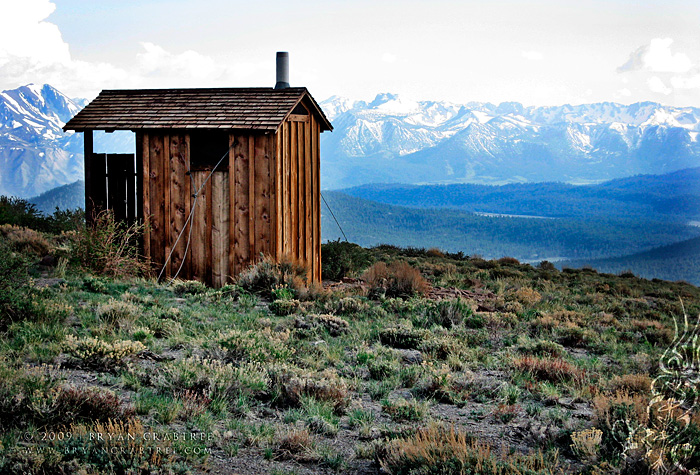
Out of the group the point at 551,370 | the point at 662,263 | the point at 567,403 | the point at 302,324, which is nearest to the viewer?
the point at 567,403

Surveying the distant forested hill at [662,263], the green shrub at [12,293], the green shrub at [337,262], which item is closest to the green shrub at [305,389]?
the green shrub at [12,293]

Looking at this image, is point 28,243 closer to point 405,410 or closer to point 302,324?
point 302,324

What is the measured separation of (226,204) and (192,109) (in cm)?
210

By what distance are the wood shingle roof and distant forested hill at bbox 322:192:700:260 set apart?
461 ft

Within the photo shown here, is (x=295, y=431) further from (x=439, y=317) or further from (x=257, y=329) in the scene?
(x=439, y=317)

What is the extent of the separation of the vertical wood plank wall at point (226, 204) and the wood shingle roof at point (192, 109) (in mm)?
292

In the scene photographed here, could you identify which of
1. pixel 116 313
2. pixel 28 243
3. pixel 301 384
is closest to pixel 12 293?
pixel 116 313

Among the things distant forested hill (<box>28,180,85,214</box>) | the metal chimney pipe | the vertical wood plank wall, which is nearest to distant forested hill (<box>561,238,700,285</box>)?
distant forested hill (<box>28,180,85,214</box>)

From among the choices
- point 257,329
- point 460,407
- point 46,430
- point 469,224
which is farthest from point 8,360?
point 469,224

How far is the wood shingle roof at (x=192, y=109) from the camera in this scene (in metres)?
11.3

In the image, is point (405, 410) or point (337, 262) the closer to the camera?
point (405, 410)

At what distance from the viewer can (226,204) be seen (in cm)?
1140

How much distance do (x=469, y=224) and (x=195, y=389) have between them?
183255 mm

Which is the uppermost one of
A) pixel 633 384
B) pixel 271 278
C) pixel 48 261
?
pixel 48 261
